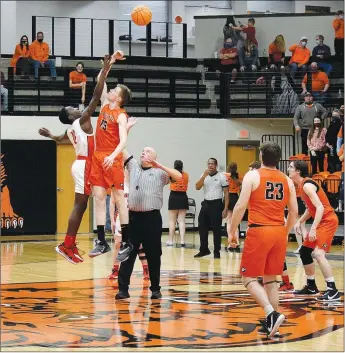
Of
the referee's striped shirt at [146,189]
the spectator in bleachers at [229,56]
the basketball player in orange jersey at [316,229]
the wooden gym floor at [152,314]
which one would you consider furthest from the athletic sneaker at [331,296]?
the spectator in bleachers at [229,56]

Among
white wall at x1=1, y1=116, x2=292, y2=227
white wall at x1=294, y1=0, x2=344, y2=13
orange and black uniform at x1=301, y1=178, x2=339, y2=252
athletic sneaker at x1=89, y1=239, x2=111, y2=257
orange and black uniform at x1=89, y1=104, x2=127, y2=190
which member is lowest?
athletic sneaker at x1=89, y1=239, x2=111, y2=257

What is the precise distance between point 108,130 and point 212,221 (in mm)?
7876

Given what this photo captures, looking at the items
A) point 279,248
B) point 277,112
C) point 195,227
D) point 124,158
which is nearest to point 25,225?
point 195,227

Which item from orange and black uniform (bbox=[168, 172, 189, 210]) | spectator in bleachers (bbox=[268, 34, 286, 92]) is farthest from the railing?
orange and black uniform (bbox=[168, 172, 189, 210])

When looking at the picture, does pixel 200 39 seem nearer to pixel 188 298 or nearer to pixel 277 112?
pixel 277 112

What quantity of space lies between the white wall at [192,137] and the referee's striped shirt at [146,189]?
50.6ft

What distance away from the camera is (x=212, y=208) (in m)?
20.0

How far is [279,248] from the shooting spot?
9781 mm

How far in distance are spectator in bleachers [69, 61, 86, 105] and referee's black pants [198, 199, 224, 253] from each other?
7956mm

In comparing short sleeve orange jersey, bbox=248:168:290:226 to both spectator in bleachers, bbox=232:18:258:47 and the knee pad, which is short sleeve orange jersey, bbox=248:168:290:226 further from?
spectator in bleachers, bbox=232:18:258:47

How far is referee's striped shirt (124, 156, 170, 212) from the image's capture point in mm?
12320

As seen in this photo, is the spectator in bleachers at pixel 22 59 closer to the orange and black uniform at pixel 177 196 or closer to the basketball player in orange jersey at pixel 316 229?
the orange and black uniform at pixel 177 196

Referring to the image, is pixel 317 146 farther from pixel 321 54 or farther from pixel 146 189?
pixel 146 189

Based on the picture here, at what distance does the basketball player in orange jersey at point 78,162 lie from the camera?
476 inches
